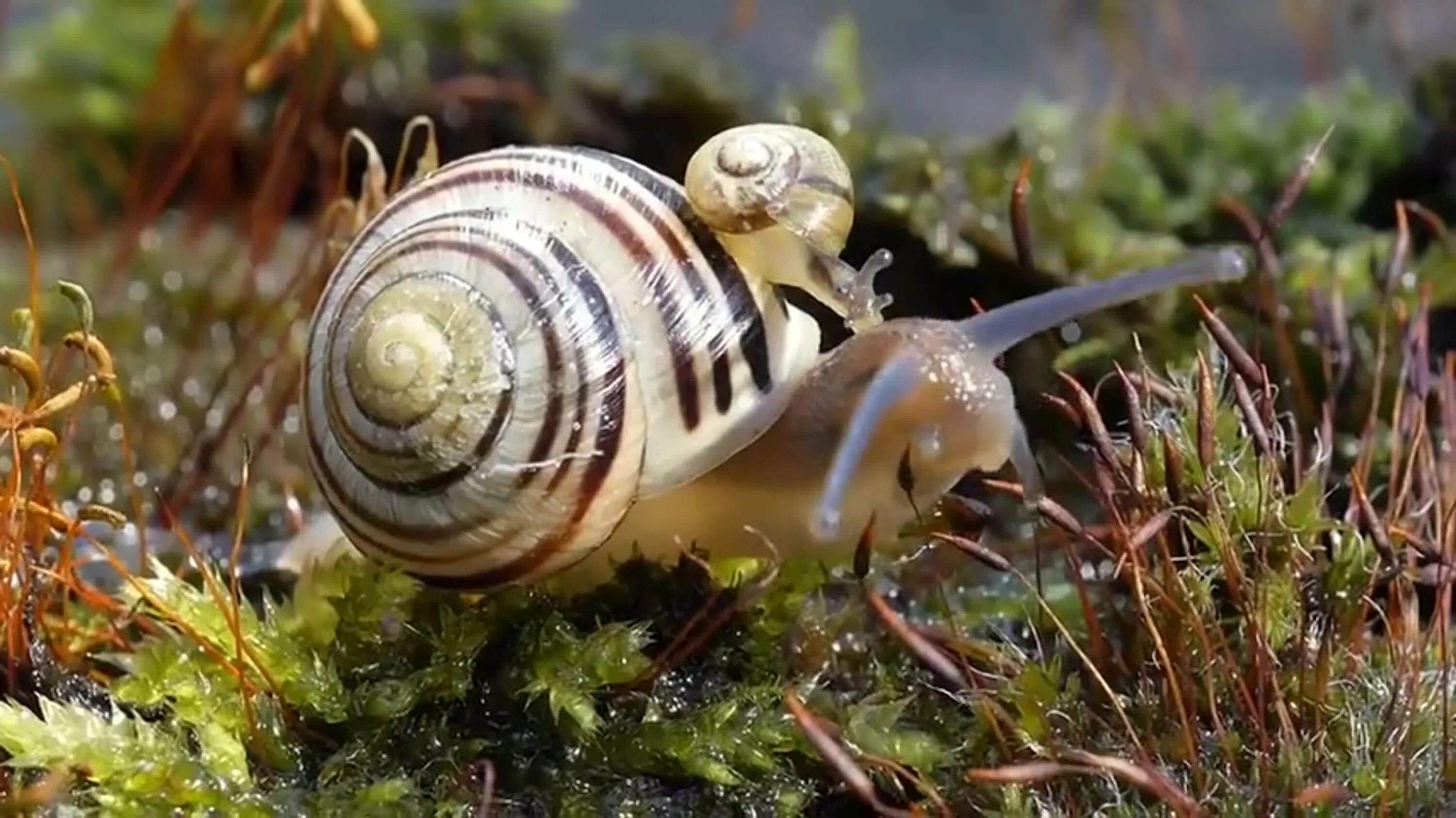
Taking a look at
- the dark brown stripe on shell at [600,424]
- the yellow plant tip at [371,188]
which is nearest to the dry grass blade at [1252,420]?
the dark brown stripe on shell at [600,424]

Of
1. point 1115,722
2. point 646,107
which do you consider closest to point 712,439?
point 1115,722

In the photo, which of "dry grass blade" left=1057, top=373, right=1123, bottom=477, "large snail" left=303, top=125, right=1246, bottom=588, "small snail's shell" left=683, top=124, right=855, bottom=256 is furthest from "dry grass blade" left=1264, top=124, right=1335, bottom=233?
"small snail's shell" left=683, top=124, right=855, bottom=256

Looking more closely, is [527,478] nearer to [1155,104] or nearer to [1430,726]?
[1430,726]

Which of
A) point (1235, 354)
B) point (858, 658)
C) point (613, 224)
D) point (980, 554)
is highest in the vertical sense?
point (613, 224)

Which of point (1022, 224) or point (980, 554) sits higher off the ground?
point (1022, 224)

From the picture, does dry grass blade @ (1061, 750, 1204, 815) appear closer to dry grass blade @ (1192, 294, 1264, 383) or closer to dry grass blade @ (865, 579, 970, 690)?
dry grass blade @ (865, 579, 970, 690)

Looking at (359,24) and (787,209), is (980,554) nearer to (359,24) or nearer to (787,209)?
(787,209)

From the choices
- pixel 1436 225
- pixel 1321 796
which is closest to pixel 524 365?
pixel 1321 796
